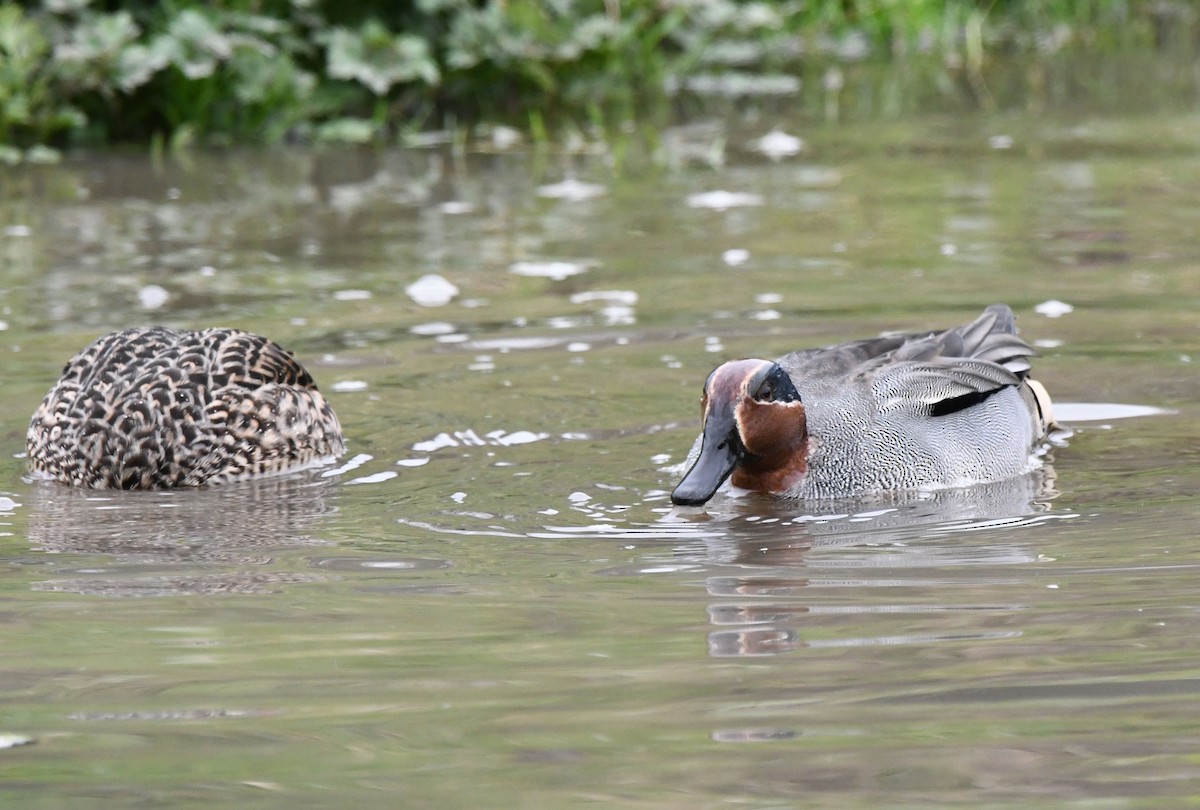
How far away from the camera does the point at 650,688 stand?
13.9 ft

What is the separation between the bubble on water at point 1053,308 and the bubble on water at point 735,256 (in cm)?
166

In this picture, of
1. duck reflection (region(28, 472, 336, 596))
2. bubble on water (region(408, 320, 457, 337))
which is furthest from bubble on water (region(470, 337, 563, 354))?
duck reflection (region(28, 472, 336, 596))

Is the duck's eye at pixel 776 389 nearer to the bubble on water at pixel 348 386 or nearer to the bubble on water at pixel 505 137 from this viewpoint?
the bubble on water at pixel 348 386

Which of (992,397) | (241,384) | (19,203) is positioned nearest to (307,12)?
(19,203)

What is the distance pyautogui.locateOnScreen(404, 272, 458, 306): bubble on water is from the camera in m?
9.44

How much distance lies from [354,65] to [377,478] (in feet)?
25.6

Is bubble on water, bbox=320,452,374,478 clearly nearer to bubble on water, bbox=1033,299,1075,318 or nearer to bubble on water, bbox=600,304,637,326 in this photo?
bubble on water, bbox=600,304,637,326

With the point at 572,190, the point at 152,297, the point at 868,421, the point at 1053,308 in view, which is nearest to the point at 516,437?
the point at 868,421

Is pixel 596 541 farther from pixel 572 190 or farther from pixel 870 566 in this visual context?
pixel 572 190

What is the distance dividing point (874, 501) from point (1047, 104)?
9.51 metres

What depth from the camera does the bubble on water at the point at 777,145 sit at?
13.6 metres

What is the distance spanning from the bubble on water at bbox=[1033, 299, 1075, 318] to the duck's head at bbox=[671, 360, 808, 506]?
2.60 m

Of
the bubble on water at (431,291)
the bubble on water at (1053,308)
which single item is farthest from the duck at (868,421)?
the bubble on water at (431,291)

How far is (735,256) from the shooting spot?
1019cm
